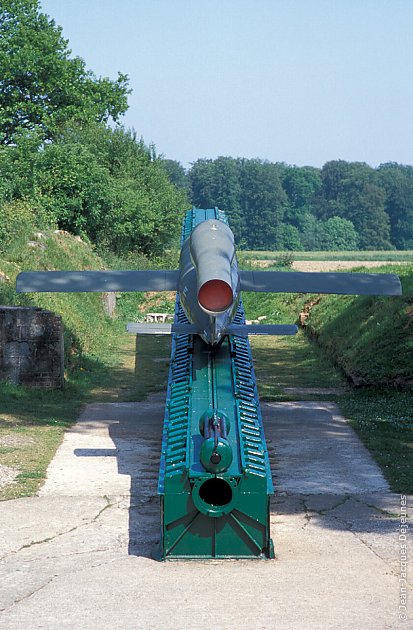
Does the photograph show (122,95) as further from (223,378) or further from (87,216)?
(223,378)

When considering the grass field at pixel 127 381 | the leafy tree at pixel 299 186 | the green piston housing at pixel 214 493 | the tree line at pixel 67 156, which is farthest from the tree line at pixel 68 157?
the leafy tree at pixel 299 186

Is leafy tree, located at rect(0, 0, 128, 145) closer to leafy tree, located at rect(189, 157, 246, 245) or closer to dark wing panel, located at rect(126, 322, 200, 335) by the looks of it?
dark wing panel, located at rect(126, 322, 200, 335)

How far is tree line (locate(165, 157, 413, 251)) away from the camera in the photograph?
336 ft

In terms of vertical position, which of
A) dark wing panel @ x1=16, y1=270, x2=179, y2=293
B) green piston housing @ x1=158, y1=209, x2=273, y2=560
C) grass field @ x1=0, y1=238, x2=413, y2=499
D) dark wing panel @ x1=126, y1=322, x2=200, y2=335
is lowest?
grass field @ x1=0, y1=238, x2=413, y2=499

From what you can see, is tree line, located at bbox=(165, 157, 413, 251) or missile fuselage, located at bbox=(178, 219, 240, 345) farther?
tree line, located at bbox=(165, 157, 413, 251)

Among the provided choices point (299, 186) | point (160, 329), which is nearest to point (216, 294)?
point (160, 329)

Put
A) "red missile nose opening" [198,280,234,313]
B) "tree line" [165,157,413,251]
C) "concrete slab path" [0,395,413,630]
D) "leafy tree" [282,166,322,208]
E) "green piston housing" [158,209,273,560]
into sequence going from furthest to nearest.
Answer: "leafy tree" [282,166,322,208], "tree line" [165,157,413,251], "red missile nose opening" [198,280,234,313], "green piston housing" [158,209,273,560], "concrete slab path" [0,395,413,630]

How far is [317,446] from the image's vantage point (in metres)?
14.4

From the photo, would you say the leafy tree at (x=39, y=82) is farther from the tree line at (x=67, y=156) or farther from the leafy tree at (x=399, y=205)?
the leafy tree at (x=399, y=205)

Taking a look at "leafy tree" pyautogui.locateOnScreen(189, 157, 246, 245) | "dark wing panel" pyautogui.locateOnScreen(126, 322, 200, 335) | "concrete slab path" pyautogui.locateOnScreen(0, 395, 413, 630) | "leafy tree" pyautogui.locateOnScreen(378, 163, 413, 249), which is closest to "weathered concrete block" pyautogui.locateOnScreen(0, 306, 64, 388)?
"concrete slab path" pyautogui.locateOnScreen(0, 395, 413, 630)

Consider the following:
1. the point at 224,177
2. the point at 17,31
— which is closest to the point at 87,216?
the point at 17,31

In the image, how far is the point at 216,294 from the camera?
1056cm

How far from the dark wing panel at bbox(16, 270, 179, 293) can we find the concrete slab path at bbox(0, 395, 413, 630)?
2.40 m

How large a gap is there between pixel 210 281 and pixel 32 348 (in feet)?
27.5
